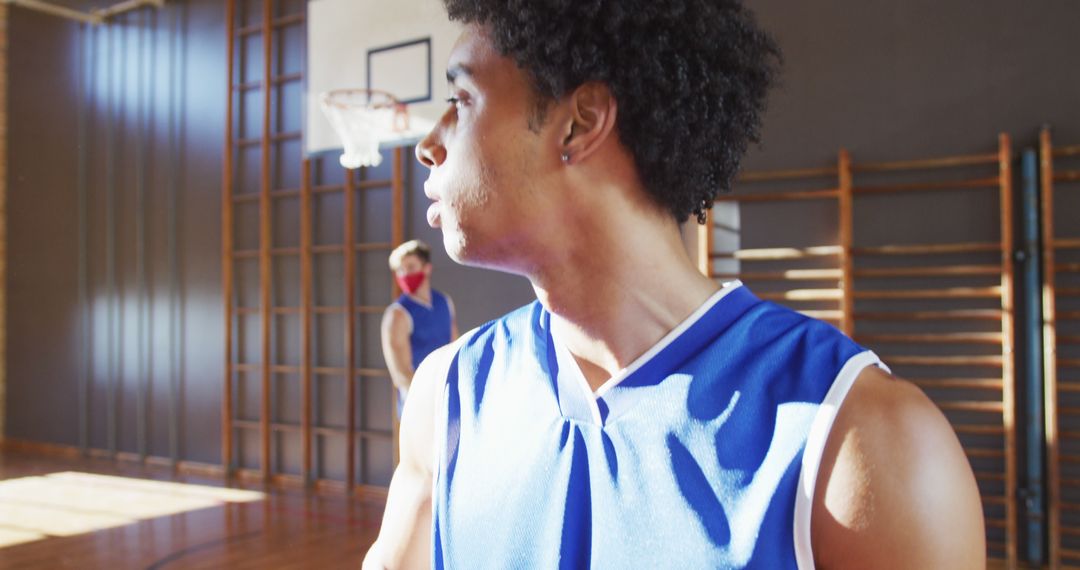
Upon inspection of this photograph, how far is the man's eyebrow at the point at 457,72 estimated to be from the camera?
850 millimetres

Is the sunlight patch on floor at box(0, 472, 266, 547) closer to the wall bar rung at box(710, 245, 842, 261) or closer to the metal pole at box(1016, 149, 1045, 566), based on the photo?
the wall bar rung at box(710, 245, 842, 261)

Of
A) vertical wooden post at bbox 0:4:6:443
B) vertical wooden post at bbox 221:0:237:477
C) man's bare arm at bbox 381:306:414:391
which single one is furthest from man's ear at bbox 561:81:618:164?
vertical wooden post at bbox 0:4:6:443

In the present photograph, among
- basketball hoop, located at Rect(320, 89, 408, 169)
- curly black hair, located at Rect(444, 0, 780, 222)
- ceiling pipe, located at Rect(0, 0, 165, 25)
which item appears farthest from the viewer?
ceiling pipe, located at Rect(0, 0, 165, 25)

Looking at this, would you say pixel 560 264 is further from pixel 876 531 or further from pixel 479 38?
pixel 876 531

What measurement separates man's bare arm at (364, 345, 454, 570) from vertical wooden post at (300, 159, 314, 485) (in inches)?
198

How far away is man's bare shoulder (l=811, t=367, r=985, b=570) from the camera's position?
0.65m

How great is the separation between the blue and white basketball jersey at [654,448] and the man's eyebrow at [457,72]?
0.28 metres

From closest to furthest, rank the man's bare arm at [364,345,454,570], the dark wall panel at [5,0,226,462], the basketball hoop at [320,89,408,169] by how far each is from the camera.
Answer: the man's bare arm at [364,345,454,570] → the basketball hoop at [320,89,408,169] → the dark wall panel at [5,0,226,462]

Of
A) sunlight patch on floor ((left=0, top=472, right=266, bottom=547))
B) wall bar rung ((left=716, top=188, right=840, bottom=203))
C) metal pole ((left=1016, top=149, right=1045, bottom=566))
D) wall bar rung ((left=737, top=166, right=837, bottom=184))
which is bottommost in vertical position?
sunlight patch on floor ((left=0, top=472, right=266, bottom=547))

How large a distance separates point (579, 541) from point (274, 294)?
5.71 metres

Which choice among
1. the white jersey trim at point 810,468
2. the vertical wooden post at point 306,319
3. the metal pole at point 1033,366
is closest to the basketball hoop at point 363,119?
the vertical wooden post at point 306,319

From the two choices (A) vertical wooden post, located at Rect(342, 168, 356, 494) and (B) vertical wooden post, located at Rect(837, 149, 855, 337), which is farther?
(A) vertical wooden post, located at Rect(342, 168, 356, 494)

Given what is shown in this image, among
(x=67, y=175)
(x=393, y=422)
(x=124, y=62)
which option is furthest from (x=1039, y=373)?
(x=67, y=175)

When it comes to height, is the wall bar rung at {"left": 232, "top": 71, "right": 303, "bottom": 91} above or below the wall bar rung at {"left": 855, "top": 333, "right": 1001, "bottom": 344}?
above
